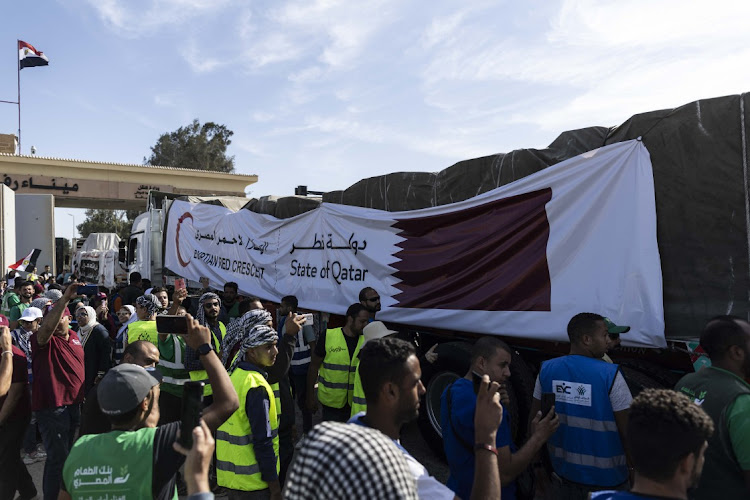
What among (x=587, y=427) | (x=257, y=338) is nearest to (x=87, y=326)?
(x=257, y=338)

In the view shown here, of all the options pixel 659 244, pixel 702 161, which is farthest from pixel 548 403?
pixel 702 161

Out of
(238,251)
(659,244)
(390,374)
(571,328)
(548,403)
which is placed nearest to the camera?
(390,374)

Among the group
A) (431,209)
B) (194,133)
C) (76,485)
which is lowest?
(76,485)

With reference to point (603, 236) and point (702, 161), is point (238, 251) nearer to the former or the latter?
point (603, 236)

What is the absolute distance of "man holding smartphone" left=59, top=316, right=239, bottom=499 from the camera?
1982 mm

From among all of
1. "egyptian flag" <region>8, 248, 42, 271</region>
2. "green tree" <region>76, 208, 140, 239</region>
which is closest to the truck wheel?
"egyptian flag" <region>8, 248, 42, 271</region>

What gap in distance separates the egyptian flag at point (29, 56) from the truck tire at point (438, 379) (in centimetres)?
3619

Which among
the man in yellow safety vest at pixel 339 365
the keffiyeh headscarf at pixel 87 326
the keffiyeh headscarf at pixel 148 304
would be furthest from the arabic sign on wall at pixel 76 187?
the man in yellow safety vest at pixel 339 365

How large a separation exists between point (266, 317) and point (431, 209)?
2636 millimetres

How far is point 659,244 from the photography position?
12.4 feet

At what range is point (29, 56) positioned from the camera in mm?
31938

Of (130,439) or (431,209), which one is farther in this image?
(431,209)

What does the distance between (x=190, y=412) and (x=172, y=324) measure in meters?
0.94

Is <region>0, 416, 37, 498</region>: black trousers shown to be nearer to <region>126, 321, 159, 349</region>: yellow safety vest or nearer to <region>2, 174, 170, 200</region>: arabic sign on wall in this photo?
<region>126, 321, 159, 349</region>: yellow safety vest
